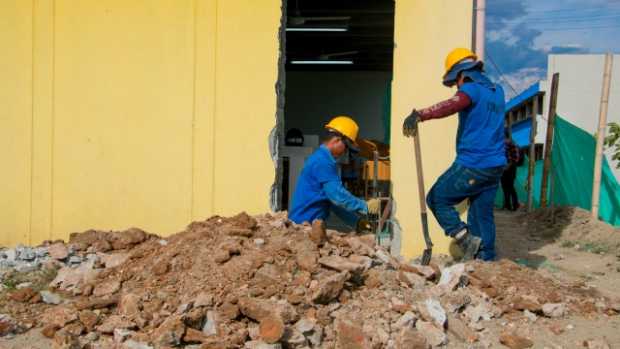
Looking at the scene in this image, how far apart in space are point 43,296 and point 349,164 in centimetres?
546

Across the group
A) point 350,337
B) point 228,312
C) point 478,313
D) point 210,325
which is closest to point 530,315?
point 478,313

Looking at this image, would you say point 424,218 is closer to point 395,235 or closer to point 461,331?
point 395,235

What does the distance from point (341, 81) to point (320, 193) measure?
970 centimetres

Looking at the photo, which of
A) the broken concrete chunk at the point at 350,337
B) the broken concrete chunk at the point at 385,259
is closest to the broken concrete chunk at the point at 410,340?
the broken concrete chunk at the point at 350,337

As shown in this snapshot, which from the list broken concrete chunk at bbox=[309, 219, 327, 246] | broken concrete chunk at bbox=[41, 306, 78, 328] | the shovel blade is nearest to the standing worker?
the shovel blade

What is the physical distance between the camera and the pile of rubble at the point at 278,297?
11.0 feet

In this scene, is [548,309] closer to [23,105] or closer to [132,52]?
[132,52]

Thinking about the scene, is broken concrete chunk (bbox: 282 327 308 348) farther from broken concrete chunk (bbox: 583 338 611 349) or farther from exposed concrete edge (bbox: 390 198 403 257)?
exposed concrete edge (bbox: 390 198 403 257)

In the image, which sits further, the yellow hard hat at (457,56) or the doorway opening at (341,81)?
the doorway opening at (341,81)

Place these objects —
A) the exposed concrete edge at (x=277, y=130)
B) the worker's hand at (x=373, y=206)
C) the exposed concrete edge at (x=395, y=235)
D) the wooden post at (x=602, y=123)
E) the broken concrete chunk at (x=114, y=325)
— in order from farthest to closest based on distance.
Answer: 1. the wooden post at (x=602, y=123)
2. the exposed concrete edge at (x=277, y=130)
3. the exposed concrete edge at (x=395, y=235)
4. the worker's hand at (x=373, y=206)
5. the broken concrete chunk at (x=114, y=325)

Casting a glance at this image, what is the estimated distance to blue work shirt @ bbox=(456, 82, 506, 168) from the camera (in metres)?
4.71

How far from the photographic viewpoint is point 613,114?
2289 cm

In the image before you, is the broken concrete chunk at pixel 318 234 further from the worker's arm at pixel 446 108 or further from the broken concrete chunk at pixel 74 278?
the broken concrete chunk at pixel 74 278

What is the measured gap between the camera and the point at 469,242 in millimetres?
4762
